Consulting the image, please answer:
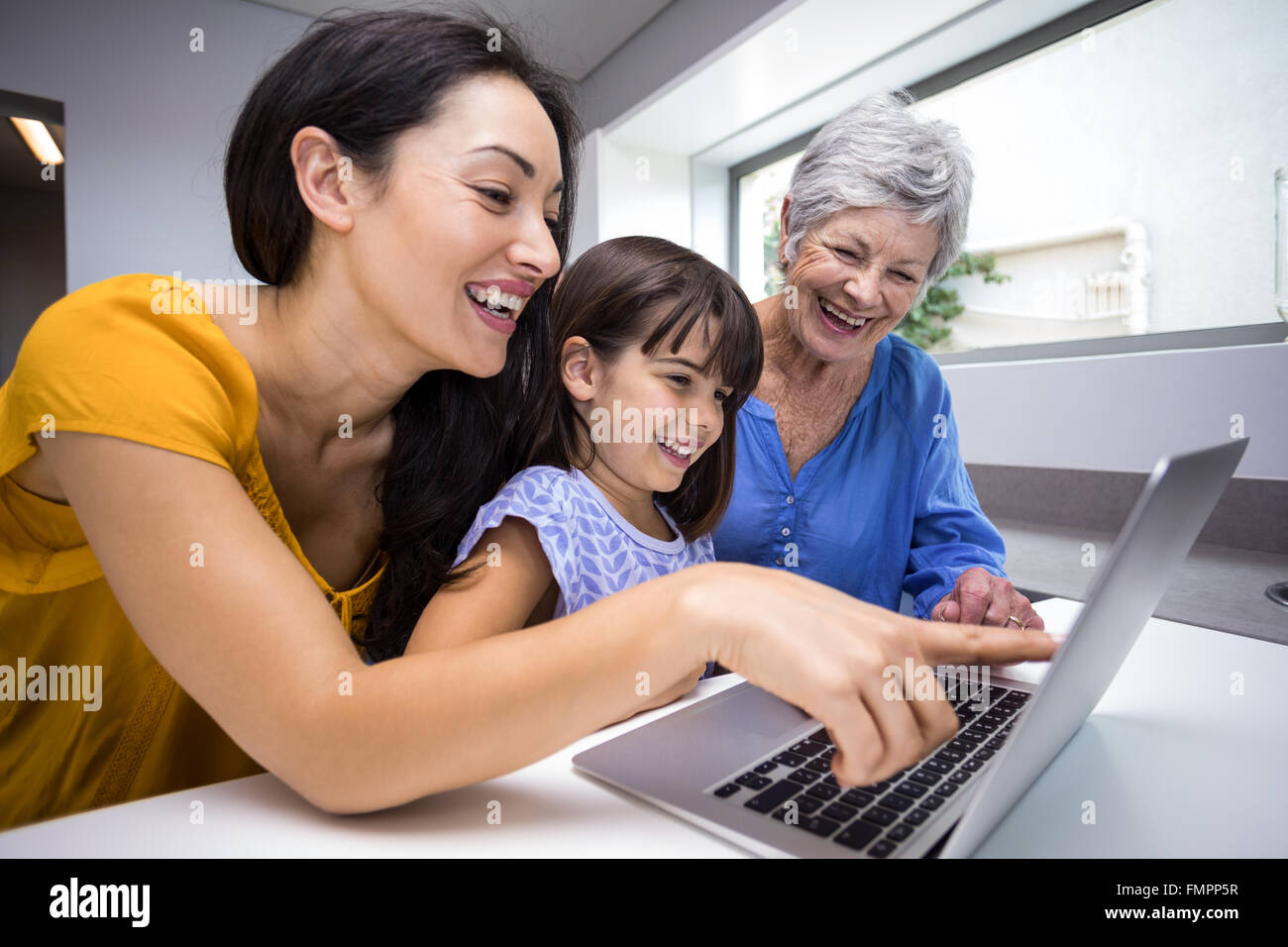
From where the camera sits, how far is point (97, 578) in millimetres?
775

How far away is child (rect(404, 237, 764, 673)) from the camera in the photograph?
95cm

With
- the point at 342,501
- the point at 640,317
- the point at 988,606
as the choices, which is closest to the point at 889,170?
the point at 640,317

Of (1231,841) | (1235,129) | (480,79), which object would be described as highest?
(1235,129)

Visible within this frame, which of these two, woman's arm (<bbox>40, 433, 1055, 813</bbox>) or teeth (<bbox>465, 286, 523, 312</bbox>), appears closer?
woman's arm (<bbox>40, 433, 1055, 813</bbox>)

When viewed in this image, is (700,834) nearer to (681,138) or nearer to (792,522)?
(792,522)

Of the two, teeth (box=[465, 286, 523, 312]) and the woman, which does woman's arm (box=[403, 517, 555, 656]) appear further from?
teeth (box=[465, 286, 523, 312])

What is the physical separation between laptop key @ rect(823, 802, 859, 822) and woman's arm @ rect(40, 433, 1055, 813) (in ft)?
0.16

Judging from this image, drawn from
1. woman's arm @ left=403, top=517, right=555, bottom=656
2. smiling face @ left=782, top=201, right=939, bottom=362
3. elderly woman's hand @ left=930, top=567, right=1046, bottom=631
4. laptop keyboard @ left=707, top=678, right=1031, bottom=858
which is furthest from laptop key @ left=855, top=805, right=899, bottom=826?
smiling face @ left=782, top=201, right=939, bottom=362

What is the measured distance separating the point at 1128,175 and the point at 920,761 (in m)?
2.09

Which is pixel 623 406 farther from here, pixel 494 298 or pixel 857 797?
pixel 857 797
